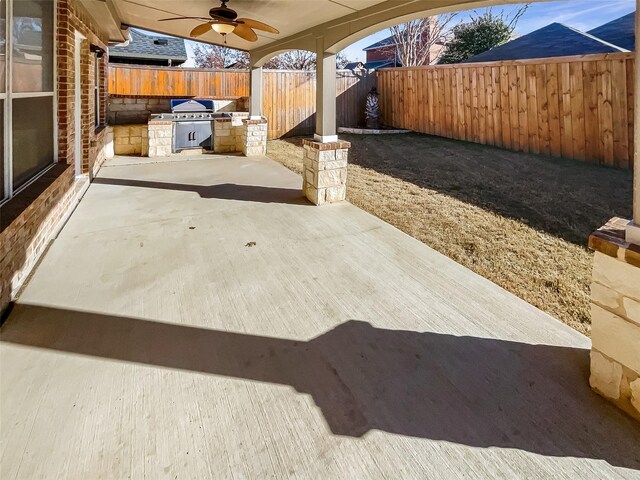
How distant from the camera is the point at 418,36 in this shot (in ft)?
66.1

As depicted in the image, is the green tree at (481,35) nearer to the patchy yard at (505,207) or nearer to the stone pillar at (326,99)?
the patchy yard at (505,207)

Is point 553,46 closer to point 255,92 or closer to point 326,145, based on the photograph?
point 255,92

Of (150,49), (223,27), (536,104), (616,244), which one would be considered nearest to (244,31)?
(223,27)

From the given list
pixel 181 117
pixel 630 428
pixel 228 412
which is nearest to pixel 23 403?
pixel 228 412


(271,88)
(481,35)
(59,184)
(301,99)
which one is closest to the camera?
(59,184)

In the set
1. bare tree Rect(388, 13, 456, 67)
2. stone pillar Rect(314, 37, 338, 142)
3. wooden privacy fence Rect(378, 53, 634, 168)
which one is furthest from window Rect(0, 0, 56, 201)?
bare tree Rect(388, 13, 456, 67)

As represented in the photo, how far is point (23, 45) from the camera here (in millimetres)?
3408

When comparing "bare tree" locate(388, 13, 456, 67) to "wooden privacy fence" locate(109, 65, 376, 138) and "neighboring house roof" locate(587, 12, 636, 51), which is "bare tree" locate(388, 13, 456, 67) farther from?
"neighboring house roof" locate(587, 12, 636, 51)

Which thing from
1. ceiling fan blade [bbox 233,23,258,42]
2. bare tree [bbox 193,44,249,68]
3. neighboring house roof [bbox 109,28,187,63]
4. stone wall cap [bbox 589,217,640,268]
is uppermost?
bare tree [bbox 193,44,249,68]

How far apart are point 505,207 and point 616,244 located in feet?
11.9

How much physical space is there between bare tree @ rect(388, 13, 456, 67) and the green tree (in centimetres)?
263

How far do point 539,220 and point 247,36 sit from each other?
496 cm

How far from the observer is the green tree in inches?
662

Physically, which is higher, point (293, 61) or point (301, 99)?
point (293, 61)
